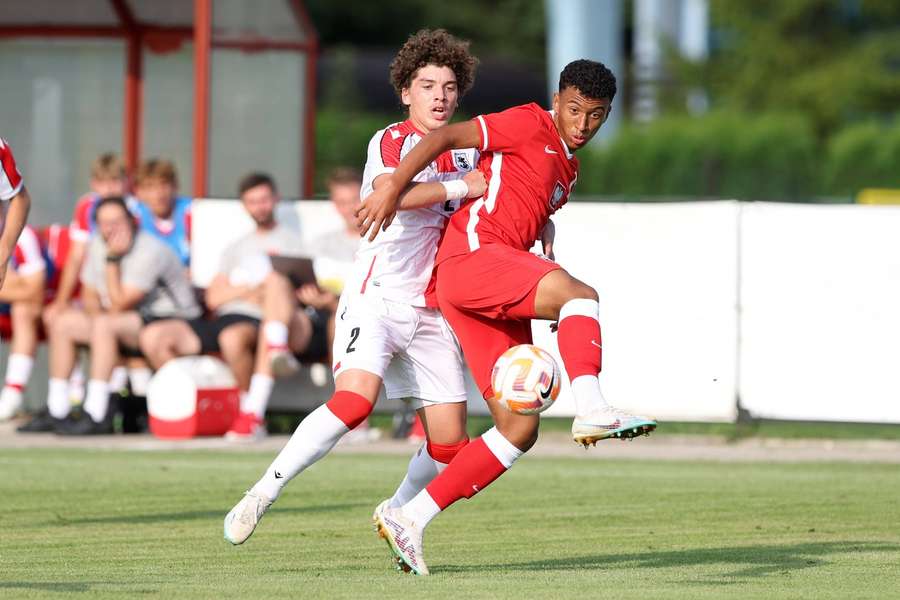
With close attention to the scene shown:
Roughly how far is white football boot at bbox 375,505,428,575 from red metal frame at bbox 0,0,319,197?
8718mm

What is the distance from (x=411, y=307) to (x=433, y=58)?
1.05 m

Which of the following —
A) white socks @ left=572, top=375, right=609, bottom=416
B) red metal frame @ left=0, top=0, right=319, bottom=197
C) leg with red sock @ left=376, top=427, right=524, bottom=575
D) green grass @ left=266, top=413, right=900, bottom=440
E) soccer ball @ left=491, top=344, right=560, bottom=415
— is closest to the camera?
white socks @ left=572, top=375, right=609, bottom=416

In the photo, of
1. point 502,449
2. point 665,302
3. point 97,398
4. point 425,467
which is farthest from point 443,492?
point 97,398

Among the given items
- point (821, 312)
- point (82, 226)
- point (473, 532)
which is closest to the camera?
point (473, 532)

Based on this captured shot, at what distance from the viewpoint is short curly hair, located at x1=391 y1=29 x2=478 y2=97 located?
24.8 feet

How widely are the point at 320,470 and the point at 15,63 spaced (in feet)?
26.3

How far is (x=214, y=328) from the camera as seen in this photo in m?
13.6

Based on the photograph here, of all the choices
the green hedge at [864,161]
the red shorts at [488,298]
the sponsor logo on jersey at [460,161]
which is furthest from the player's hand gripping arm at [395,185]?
the green hedge at [864,161]

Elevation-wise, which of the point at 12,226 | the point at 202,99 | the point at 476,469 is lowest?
the point at 476,469

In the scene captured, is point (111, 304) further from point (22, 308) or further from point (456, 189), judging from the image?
point (456, 189)

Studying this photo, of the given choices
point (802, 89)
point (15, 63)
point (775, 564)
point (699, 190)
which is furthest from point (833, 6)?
point (775, 564)

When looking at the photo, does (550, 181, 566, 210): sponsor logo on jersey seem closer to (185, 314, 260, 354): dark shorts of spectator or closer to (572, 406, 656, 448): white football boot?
(572, 406, 656, 448): white football boot

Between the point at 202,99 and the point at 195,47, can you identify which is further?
the point at 195,47

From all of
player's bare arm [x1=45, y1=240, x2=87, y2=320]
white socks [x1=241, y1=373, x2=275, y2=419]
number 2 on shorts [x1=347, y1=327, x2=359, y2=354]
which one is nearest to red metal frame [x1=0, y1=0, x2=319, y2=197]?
player's bare arm [x1=45, y1=240, x2=87, y2=320]
